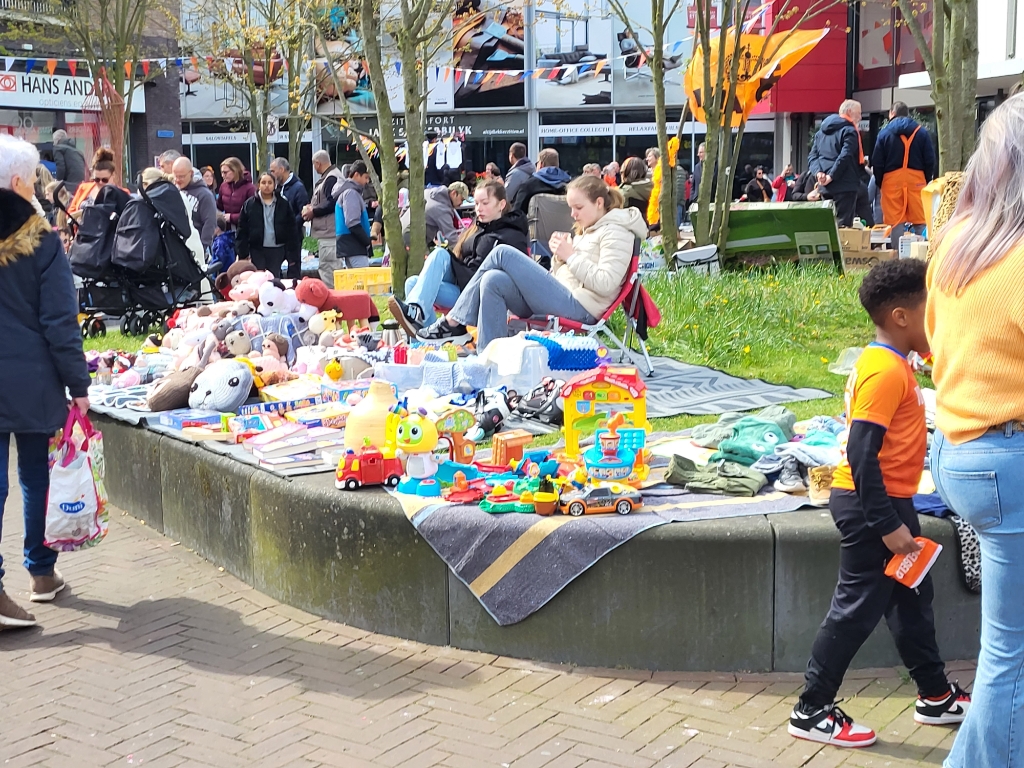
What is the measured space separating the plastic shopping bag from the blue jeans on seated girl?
9.62 ft

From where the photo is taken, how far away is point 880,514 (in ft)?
11.4

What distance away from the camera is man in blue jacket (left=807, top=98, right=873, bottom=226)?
1440 cm

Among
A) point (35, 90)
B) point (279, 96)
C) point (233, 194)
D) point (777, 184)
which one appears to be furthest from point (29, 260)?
point (279, 96)

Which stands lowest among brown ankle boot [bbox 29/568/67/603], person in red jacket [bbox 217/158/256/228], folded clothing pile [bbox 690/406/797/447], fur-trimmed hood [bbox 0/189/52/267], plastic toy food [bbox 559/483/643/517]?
brown ankle boot [bbox 29/568/67/603]

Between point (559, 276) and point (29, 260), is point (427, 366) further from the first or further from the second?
point (29, 260)

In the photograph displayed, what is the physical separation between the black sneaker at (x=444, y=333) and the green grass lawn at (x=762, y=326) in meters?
1.55

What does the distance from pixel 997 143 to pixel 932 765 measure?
1.83 meters

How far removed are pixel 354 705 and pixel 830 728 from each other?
1550mm

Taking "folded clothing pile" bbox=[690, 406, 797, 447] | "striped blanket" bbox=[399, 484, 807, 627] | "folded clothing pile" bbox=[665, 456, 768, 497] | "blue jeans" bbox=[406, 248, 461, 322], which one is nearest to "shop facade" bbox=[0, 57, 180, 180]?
"blue jeans" bbox=[406, 248, 461, 322]

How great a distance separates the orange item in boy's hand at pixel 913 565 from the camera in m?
3.53

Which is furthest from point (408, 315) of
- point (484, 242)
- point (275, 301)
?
point (275, 301)

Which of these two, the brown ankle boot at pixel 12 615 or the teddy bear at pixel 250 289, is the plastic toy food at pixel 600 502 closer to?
the brown ankle boot at pixel 12 615

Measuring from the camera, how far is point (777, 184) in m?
23.4

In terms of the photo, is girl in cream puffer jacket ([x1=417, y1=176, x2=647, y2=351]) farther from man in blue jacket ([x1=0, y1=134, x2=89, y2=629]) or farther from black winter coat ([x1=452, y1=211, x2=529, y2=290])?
man in blue jacket ([x1=0, y1=134, x2=89, y2=629])
